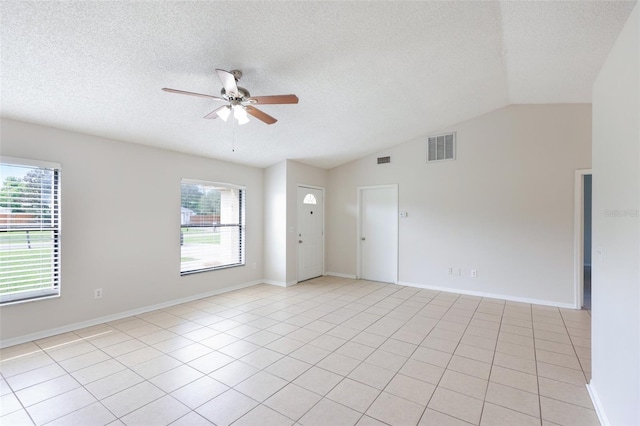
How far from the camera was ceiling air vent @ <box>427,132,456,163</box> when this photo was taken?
17.5ft

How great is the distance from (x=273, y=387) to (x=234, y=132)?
3.25 metres

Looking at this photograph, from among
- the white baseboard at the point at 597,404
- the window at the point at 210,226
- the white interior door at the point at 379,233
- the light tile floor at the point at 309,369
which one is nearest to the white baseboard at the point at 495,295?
the light tile floor at the point at 309,369

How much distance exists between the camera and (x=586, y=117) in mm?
4363

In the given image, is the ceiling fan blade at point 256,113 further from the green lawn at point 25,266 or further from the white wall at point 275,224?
the green lawn at point 25,266

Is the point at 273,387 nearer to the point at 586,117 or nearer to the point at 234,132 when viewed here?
the point at 234,132

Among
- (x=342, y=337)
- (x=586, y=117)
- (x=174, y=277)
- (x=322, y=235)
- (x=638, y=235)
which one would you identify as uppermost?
(x=586, y=117)

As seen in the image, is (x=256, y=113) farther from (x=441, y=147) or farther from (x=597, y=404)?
(x=441, y=147)

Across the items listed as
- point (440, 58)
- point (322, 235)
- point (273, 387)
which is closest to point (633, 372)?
point (273, 387)

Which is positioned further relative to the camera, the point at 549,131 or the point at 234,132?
the point at 549,131

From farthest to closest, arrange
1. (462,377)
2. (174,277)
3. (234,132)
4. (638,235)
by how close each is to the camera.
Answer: (174,277)
(234,132)
(462,377)
(638,235)

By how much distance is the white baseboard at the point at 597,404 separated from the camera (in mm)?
1970

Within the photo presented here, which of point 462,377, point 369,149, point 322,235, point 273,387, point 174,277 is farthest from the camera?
point 322,235

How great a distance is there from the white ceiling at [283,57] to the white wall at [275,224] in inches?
64.5

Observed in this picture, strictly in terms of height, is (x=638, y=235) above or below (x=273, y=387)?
above
